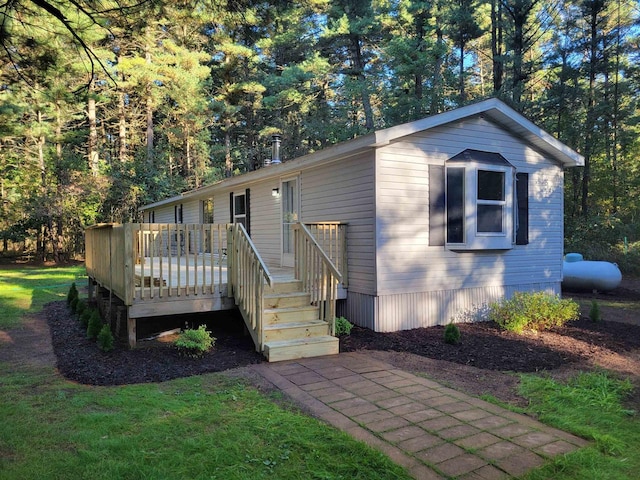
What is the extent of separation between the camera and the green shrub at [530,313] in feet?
22.2

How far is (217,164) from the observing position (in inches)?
1028

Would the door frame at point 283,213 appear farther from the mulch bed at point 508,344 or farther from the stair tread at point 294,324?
the stair tread at point 294,324

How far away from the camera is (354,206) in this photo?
7.12 m

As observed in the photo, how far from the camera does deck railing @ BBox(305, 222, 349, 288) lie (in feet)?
23.4

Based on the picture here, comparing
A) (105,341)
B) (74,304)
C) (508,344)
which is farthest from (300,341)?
(74,304)

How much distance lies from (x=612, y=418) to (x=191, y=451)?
3323 mm

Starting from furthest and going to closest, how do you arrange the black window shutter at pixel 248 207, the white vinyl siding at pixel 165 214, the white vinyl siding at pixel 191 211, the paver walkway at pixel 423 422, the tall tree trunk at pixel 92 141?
the tall tree trunk at pixel 92 141 < the white vinyl siding at pixel 165 214 < the white vinyl siding at pixel 191 211 < the black window shutter at pixel 248 207 < the paver walkway at pixel 423 422

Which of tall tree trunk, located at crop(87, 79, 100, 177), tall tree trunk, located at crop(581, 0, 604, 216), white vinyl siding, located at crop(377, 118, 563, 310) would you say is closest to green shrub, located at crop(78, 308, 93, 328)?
white vinyl siding, located at crop(377, 118, 563, 310)

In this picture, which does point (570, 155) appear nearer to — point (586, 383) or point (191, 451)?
point (586, 383)

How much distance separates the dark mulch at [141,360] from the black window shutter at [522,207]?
17.9ft

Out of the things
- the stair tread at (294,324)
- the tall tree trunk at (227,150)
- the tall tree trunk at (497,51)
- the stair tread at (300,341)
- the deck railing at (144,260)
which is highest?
the tall tree trunk at (497,51)

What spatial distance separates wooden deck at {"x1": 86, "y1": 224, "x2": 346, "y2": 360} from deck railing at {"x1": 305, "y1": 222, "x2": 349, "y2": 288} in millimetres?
723

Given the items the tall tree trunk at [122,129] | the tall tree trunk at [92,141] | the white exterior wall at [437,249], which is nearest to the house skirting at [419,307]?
the white exterior wall at [437,249]

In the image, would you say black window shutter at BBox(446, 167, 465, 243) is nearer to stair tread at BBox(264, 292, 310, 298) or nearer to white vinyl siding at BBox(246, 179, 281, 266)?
stair tread at BBox(264, 292, 310, 298)
